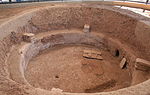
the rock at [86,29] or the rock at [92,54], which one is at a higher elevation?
the rock at [86,29]

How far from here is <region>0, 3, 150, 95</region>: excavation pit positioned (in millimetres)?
4926

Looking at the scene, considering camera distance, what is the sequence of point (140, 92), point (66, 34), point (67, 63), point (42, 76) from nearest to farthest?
point (140, 92) < point (42, 76) < point (67, 63) < point (66, 34)

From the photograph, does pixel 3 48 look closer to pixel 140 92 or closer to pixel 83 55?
pixel 83 55

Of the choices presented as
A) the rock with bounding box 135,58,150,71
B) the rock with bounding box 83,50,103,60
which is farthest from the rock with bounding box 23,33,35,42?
the rock with bounding box 135,58,150,71

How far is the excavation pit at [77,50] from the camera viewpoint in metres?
4.93

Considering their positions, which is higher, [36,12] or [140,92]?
[36,12]

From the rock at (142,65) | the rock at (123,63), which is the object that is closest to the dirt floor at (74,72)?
the rock at (123,63)

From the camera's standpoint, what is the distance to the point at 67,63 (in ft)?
19.9

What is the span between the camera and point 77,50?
278 inches

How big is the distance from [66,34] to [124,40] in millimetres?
2646

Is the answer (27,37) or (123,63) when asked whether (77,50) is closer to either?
(123,63)

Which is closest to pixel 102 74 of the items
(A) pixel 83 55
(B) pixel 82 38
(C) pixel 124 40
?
(A) pixel 83 55

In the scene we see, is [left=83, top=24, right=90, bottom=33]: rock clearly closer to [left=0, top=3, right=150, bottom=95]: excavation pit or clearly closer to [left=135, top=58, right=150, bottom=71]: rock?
[left=0, top=3, right=150, bottom=95]: excavation pit

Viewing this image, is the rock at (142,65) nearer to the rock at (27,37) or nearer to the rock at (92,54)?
the rock at (92,54)
